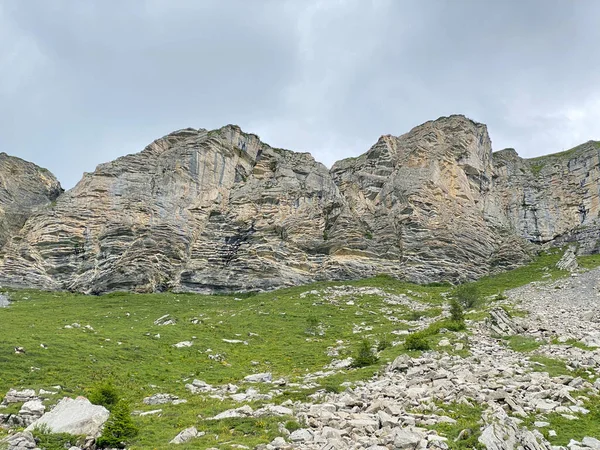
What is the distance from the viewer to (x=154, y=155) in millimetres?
125938

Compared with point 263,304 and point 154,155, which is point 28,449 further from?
point 154,155

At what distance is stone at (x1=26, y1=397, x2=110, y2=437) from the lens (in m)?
16.6

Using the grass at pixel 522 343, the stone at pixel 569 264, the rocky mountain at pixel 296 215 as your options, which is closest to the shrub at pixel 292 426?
the grass at pixel 522 343

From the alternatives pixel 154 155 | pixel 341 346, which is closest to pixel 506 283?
pixel 341 346

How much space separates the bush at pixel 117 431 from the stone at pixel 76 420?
0.51 m

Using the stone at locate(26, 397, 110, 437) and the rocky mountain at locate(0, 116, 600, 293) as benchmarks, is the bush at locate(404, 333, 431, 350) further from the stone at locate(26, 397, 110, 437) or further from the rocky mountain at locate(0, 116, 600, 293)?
the rocky mountain at locate(0, 116, 600, 293)

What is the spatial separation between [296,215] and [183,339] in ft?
211

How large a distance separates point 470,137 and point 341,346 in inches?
3968

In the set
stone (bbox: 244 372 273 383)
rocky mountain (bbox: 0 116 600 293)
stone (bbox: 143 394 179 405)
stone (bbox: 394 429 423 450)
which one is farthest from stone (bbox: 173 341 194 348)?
rocky mountain (bbox: 0 116 600 293)

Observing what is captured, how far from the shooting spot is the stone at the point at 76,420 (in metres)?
16.6

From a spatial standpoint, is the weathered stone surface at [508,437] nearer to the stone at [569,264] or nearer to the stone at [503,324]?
the stone at [503,324]

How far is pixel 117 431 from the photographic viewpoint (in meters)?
16.3

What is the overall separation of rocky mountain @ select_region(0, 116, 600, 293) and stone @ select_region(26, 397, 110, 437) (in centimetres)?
6904

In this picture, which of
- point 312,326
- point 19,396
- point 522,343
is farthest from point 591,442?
point 312,326
